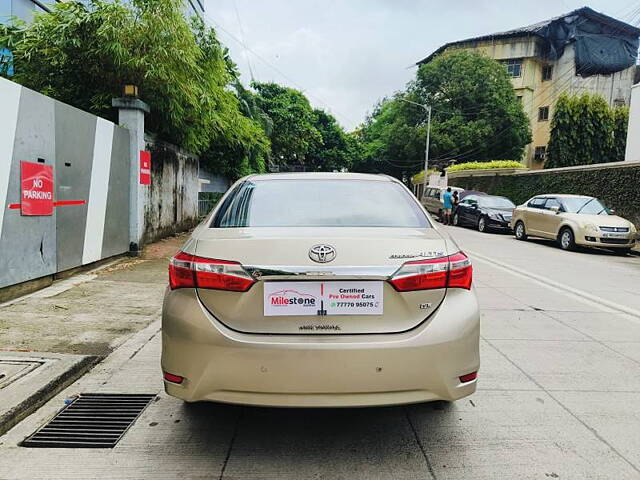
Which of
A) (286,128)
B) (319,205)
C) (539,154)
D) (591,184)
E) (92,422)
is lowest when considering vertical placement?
(92,422)

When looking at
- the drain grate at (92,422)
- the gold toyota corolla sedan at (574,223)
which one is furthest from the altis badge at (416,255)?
the gold toyota corolla sedan at (574,223)

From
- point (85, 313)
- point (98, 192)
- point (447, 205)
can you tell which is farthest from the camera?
point (447, 205)

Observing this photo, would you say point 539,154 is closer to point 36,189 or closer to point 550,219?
point 550,219

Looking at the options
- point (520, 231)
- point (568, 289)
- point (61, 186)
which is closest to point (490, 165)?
point (520, 231)

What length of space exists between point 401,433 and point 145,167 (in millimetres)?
8159

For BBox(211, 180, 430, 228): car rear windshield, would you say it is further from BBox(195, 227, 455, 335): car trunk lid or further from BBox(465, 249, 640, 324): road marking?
BBox(465, 249, 640, 324): road marking

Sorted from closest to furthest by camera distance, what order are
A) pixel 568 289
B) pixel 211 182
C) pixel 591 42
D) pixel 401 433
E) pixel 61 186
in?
pixel 401 433
pixel 61 186
pixel 568 289
pixel 211 182
pixel 591 42

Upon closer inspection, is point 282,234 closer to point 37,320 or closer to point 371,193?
point 371,193

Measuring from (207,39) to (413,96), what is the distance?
3322cm

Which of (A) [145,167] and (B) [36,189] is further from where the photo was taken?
(A) [145,167]

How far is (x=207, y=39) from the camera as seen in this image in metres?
11.4

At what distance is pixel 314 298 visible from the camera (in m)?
2.62

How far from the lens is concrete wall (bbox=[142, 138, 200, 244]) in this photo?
35.8 ft

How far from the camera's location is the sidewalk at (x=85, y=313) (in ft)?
15.0
